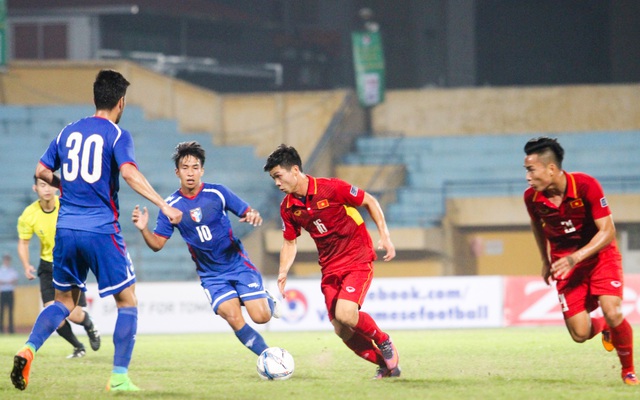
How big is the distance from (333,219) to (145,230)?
1645mm

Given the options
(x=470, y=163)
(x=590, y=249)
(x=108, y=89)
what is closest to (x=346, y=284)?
(x=590, y=249)

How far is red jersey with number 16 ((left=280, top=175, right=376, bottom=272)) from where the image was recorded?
9.10 meters

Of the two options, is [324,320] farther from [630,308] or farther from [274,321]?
[630,308]

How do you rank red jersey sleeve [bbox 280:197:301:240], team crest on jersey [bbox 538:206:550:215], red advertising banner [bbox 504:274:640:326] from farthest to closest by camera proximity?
red advertising banner [bbox 504:274:640:326], red jersey sleeve [bbox 280:197:301:240], team crest on jersey [bbox 538:206:550:215]

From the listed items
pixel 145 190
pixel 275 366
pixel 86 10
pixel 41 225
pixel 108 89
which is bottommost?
pixel 275 366

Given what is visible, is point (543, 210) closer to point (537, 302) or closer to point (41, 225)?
point (41, 225)

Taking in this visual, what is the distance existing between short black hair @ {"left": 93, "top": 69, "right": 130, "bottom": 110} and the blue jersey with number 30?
1934 millimetres

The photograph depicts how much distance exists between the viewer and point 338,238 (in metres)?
9.16

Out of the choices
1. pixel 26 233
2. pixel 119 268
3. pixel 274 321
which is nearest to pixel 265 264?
pixel 274 321

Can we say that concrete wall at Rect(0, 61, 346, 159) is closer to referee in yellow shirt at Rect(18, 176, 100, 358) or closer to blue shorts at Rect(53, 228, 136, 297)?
referee in yellow shirt at Rect(18, 176, 100, 358)

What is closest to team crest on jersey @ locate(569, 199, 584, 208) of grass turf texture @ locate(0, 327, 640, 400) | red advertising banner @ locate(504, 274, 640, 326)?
grass turf texture @ locate(0, 327, 640, 400)

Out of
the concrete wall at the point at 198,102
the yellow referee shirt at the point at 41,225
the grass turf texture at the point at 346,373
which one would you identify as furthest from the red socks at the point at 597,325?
the concrete wall at the point at 198,102

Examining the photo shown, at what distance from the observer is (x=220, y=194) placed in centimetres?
980

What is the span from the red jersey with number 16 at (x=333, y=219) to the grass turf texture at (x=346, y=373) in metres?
1.02
